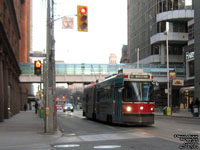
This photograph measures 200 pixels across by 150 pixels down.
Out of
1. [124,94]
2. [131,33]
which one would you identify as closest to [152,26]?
[131,33]

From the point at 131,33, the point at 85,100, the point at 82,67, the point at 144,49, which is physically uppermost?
the point at 131,33

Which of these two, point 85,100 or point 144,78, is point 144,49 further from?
point 144,78

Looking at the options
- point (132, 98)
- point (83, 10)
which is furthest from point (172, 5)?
point (83, 10)

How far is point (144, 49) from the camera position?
83.9 metres

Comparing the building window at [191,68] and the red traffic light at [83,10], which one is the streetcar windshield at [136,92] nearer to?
the red traffic light at [83,10]

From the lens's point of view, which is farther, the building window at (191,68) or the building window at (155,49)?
the building window at (155,49)

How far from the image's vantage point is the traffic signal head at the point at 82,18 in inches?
659

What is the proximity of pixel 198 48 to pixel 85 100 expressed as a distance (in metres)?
19.9

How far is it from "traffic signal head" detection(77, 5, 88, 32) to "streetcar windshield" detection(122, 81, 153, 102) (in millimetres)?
5194

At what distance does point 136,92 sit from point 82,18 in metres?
6.09

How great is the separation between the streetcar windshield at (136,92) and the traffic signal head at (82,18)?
519 cm

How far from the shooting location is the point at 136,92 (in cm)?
2034

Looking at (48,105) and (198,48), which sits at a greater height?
(198,48)

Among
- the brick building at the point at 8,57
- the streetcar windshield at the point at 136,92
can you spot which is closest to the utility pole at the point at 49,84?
the streetcar windshield at the point at 136,92
